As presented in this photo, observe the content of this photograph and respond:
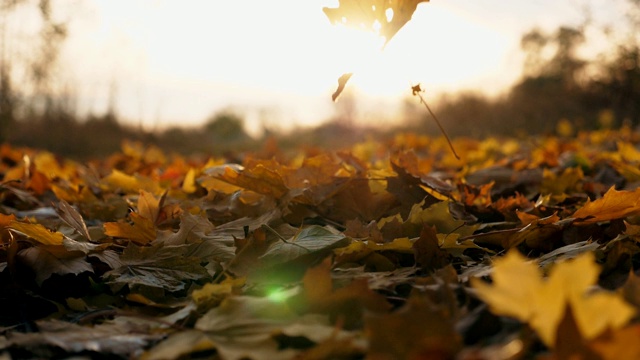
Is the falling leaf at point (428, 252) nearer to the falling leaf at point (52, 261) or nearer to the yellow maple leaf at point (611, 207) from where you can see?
the yellow maple leaf at point (611, 207)

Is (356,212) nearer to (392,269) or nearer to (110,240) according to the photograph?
(392,269)

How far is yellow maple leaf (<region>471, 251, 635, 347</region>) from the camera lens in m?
0.53

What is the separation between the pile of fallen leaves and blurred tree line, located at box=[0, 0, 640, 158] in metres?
4.76

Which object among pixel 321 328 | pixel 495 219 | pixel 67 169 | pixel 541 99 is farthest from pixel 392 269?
pixel 541 99

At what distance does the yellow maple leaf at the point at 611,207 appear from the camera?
3.60 feet

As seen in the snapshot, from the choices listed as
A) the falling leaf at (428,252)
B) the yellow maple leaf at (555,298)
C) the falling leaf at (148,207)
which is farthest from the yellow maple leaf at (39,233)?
the yellow maple leaf at (555,298)

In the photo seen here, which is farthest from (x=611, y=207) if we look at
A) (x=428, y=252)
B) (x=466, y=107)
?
(x=466, y=107)

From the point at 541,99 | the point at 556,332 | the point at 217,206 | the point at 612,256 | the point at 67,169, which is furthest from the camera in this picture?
the point at 541,99

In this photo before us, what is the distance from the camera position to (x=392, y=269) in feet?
3.54

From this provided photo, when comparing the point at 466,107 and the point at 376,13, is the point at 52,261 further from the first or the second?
the point at 466,107

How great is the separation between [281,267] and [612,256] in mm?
546

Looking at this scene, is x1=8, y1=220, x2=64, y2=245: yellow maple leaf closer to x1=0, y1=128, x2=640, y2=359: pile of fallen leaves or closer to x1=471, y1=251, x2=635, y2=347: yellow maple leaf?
x1=0, y1=128, x2=640, y2=359: pile of fallen leaves

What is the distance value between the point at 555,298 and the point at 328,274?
0.34 m

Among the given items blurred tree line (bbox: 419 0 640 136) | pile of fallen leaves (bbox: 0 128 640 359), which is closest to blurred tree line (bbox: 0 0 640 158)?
blurred tree line (bbox: 419 0 640 136)
